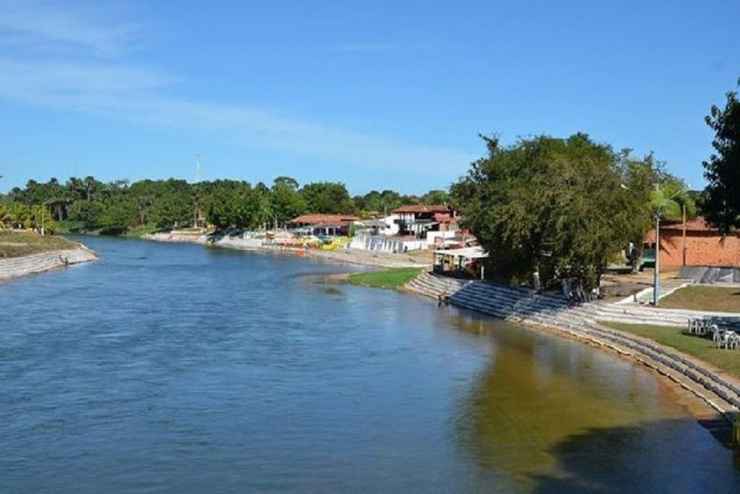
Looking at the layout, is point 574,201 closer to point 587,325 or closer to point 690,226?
point 587,325

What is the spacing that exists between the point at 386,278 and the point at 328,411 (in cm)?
5007

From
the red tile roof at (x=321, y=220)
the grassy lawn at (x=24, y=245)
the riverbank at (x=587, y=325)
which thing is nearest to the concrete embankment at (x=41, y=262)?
the grassy lawn at (x=24, y=245)

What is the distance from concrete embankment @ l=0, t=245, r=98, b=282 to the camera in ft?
260

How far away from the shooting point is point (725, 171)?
30141 millimetres

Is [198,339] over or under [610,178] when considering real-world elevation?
under

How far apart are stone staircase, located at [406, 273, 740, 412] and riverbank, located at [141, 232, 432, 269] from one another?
26205 mm

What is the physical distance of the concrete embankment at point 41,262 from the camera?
79312mm

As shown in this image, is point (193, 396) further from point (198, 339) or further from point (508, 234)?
point (508, 234)

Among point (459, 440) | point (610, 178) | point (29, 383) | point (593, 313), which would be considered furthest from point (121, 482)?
point (610, 178)

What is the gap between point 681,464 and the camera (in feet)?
68.3

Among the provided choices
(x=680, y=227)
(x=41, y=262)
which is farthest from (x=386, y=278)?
(x=41, y=262)

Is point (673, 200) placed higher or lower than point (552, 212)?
higher

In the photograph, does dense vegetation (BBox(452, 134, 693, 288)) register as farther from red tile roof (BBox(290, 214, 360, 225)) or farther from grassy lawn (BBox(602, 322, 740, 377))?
red tile roof (BBox(290, 214, 360, 225))

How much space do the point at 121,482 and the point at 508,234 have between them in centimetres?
3291
